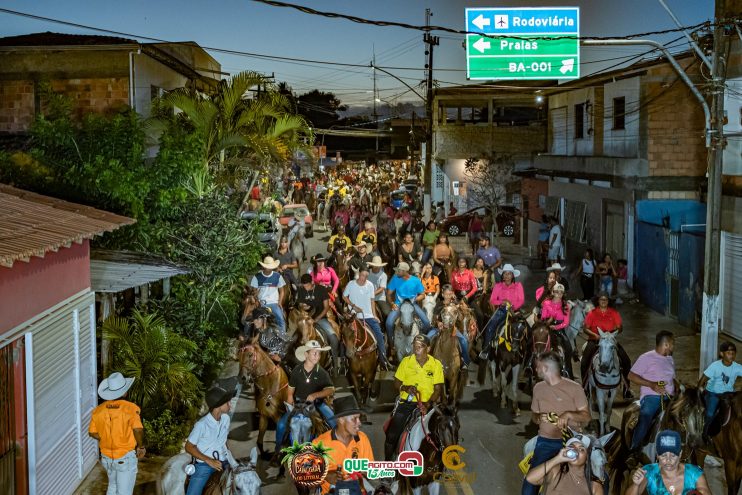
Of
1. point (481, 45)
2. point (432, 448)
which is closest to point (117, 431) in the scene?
point (432, 448)

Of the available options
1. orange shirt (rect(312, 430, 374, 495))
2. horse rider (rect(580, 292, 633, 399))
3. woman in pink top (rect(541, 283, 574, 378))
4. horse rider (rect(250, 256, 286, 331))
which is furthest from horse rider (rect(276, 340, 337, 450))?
horse rider (rect(250, 256, 286, 331))

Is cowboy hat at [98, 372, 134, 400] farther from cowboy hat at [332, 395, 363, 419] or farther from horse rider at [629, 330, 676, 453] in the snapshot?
horse rider at [629, 330, 676, 453]

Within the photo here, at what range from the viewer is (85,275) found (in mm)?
10844

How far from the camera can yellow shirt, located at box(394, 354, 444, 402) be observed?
9.86 metres

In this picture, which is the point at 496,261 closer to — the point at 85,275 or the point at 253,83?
the point at 253,83

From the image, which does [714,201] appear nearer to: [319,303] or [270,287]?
[319,303]

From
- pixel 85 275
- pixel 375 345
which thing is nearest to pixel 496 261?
pixel 375 345

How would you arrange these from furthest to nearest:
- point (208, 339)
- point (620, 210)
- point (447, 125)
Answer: point (447, 125), point (620, 210), point (208, 339)

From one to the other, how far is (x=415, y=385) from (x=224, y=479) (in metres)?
2.73

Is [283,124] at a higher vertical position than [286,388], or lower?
higher

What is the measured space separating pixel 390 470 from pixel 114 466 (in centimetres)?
289

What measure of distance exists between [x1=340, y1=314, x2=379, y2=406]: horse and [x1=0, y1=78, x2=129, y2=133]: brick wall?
1192 cm

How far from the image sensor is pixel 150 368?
11.9m

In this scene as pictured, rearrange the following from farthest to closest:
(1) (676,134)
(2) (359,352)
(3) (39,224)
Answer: (1) (676,134)
(2) (359,352)
(3) (39,224)
